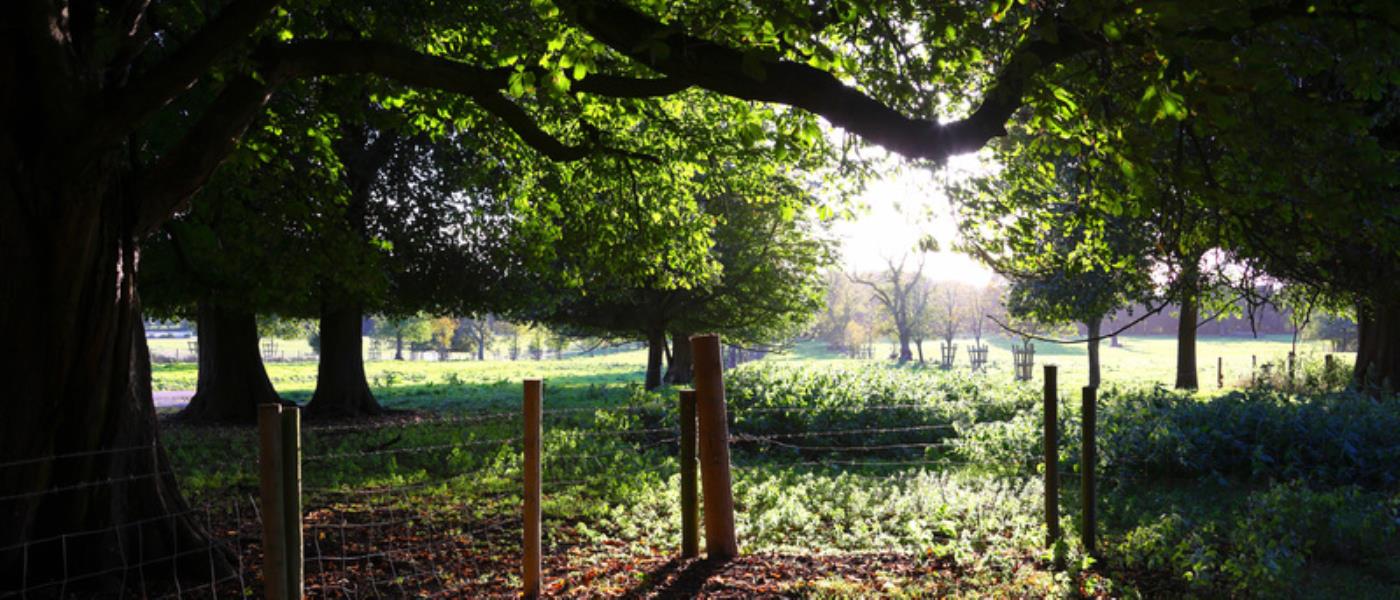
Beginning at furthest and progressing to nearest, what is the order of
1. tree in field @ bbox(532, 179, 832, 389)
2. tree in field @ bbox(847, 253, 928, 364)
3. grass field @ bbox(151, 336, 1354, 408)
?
tree in field @ bbox(847, 253, 928, 364) → grass field @ bbox(151, 336, 1354, 408) → tree in field @ bbox(532, 179, 832, 389)

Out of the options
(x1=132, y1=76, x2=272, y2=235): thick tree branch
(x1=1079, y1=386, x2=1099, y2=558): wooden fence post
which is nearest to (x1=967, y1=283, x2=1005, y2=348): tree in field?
(x1=1079, y1=386, x2=1099, y2=558): wooden fence post

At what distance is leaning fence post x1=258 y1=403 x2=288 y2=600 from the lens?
4.38 metres

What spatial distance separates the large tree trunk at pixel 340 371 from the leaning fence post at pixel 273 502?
16655 mm

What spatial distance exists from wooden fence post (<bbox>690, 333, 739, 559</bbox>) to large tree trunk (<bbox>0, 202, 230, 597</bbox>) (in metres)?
3.51

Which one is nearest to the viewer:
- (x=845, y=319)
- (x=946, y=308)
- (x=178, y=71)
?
(x=178, y=71)

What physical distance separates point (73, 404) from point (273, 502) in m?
2.29

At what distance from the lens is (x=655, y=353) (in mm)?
31219

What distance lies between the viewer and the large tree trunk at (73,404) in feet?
17.9

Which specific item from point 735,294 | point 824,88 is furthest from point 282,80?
point 735,294

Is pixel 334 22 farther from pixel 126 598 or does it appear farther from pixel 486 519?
pixel 126 598

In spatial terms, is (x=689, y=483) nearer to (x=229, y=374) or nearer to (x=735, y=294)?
(x=229, y=374)

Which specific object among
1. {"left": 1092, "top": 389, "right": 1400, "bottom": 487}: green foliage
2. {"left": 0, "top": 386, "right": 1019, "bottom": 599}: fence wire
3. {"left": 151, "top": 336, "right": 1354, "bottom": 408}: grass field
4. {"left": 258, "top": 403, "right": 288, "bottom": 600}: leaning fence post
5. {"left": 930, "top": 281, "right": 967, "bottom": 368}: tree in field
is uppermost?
{"left": 930, "top": 281, "right": 967, "bottom": 368}: tree in field

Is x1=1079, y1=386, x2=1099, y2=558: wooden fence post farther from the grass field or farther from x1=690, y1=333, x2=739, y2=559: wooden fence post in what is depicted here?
the grass field

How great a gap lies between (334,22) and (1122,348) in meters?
81.3
